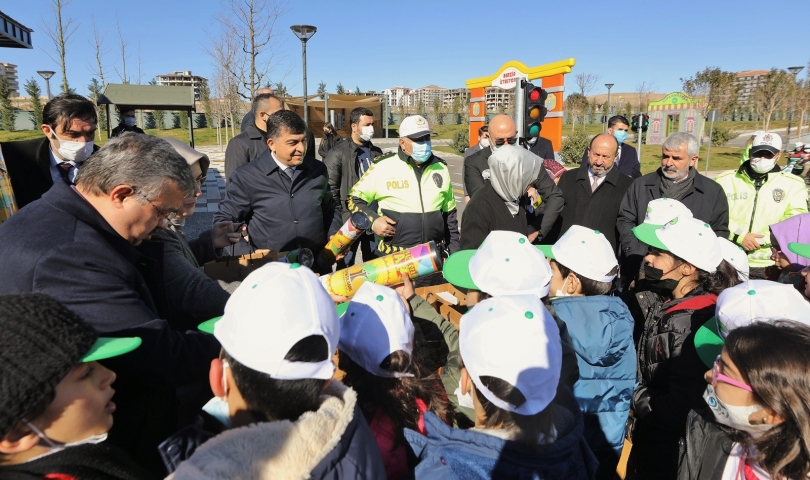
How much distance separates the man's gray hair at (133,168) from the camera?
1.83m

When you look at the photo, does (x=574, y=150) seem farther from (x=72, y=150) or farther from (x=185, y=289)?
(x=185, y=289)

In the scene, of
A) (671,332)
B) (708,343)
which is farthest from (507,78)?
(708,343)

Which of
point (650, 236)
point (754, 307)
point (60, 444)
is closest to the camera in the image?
point (60, 444)

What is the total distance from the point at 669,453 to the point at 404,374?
140 cm

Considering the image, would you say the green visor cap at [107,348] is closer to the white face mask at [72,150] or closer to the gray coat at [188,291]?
the gray coat at [188,291]

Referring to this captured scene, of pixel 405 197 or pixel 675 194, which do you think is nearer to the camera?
pixel 405 197

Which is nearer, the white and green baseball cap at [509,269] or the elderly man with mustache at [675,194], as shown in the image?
the white and green baseball cap at [509,269]

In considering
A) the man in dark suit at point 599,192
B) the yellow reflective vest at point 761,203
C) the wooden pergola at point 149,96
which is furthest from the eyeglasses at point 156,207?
the wooden pergola at point 149,96

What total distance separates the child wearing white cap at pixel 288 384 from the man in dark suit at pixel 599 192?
3887 mm

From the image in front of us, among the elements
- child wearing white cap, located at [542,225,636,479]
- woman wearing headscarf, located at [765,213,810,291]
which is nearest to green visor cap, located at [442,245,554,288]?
child wearing white cap, located at [542,225,636,479]

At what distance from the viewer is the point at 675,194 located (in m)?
4.30

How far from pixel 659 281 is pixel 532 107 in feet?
15.1

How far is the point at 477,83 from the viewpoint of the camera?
22.1 metres

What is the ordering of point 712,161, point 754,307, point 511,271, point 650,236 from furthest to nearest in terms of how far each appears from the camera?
point 712,161 < point 650,236 < point 511,271 < point 754,307
